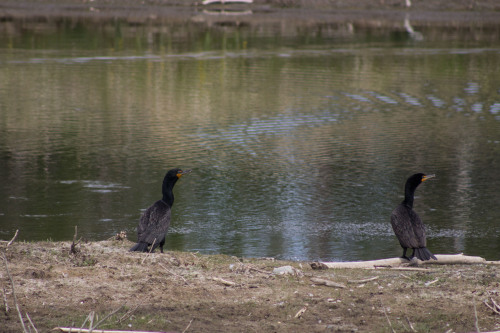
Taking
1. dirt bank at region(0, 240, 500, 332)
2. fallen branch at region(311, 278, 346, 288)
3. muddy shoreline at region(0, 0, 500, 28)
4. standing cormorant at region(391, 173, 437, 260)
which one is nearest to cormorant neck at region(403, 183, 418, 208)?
standing cormorant at region(391, 173, 437, 260)

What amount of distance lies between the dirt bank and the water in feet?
8.00

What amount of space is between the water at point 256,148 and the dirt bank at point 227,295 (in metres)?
2.44

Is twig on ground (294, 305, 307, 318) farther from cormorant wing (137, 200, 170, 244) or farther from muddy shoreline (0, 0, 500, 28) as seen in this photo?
muddy shoreline (0, 0, 500, 28)

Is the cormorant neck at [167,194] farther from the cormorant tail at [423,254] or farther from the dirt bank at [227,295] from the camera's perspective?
the cormorant tail at [423,254]

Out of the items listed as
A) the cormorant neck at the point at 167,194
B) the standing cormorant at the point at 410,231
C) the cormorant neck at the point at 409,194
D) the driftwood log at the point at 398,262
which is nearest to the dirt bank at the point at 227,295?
the driftwood log at the point at 398,262

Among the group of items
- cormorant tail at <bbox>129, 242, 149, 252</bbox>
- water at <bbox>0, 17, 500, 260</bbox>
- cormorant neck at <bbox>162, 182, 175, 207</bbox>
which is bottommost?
water at <bbox>0, 17, 500, 260</bbox>

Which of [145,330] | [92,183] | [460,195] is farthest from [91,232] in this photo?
[460,195]

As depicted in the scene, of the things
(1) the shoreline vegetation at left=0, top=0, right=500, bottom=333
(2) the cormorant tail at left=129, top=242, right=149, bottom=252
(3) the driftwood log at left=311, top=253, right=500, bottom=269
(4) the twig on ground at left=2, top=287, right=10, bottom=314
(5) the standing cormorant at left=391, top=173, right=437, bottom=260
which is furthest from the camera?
(5) the standing cormorant at left=391, top=173, right=437, bottom=260

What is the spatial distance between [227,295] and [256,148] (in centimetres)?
976

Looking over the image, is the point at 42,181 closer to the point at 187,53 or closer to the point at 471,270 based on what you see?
the point at 471,270

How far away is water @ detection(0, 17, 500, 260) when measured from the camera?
1171cm

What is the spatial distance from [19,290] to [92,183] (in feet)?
22.8

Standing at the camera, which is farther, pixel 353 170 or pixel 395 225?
pixel 353 170

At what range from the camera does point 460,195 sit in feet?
44.6
